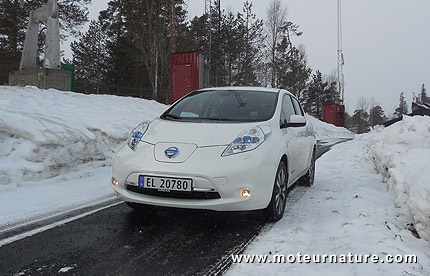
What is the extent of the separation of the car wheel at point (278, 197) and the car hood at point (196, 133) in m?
0.58

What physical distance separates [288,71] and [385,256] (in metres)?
38.3

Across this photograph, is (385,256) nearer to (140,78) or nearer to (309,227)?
(309,227)

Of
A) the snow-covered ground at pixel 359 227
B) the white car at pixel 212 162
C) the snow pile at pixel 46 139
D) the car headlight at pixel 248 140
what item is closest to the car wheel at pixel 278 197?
the white car at pixel 212 162

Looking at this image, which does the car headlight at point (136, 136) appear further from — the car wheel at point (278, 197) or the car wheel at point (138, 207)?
the car wheel at point (278, 197)

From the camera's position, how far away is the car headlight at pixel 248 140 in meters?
3.03

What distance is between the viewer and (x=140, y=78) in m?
32.3

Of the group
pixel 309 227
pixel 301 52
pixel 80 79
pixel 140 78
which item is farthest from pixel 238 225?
pixel 301 52

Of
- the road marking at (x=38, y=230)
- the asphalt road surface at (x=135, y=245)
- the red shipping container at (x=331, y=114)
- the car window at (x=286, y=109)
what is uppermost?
the red shipping container at (x=331, y=114)

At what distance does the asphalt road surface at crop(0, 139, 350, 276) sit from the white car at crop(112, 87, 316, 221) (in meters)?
0.29

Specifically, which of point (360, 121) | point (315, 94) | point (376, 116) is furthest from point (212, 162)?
point (376, 116)

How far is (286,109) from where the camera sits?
4.29 m

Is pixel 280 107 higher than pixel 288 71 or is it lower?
lower

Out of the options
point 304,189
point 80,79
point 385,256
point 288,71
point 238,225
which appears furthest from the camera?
point 288,71

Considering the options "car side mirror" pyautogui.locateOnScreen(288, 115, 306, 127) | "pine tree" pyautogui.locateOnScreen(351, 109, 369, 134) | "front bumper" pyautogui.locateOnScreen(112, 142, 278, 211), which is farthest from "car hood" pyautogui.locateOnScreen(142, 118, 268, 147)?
"pine tree" pyautogui.locateOnScreen(351, 109, 369, 134)
